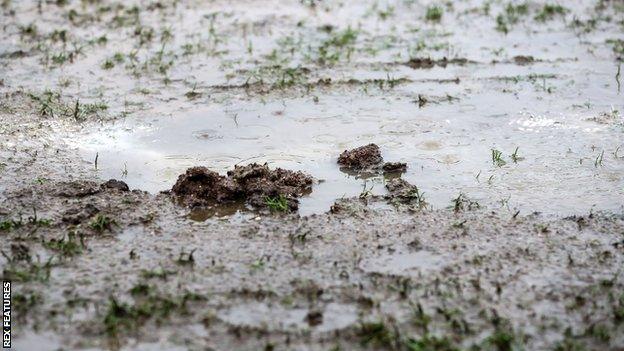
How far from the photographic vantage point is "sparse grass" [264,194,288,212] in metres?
5.33

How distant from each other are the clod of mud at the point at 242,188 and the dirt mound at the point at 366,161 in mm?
514

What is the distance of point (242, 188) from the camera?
5527 millimetres

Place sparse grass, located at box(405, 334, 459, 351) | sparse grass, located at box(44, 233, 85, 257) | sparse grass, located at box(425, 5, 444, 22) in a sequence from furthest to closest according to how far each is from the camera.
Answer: sparse grass, located at box(425, 5, 444, 22) → sparse grass, located at box(44, 233, 85, 257) → sparse grass, located at box(405, 334, 459, 351)

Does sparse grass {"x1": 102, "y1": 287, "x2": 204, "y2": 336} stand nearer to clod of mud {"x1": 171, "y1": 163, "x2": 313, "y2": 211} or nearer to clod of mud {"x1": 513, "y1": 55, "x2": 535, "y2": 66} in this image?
clod of mud {"x1": 171, "y1": 163, "x2": 313, "y2": 211}

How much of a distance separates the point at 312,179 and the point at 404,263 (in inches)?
52.9

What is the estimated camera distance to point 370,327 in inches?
159

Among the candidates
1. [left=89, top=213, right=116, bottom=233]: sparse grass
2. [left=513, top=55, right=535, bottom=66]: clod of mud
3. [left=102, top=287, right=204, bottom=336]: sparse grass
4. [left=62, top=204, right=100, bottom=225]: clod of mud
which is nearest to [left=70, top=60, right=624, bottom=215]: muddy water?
[left=513, top=55, right=535, bottom=66]: clod of mud

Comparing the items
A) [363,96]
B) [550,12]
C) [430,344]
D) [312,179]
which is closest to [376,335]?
[430,344]

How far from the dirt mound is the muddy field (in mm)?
16

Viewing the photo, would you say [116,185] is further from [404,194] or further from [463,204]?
[463,204]

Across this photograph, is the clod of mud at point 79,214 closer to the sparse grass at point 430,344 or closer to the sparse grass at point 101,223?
the sparse grass at point 101,223

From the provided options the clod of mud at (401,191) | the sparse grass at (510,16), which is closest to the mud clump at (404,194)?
the clod of mud at (401,191)

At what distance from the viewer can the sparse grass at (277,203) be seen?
5332mm

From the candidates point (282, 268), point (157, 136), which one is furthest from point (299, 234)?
point (157, 136)
